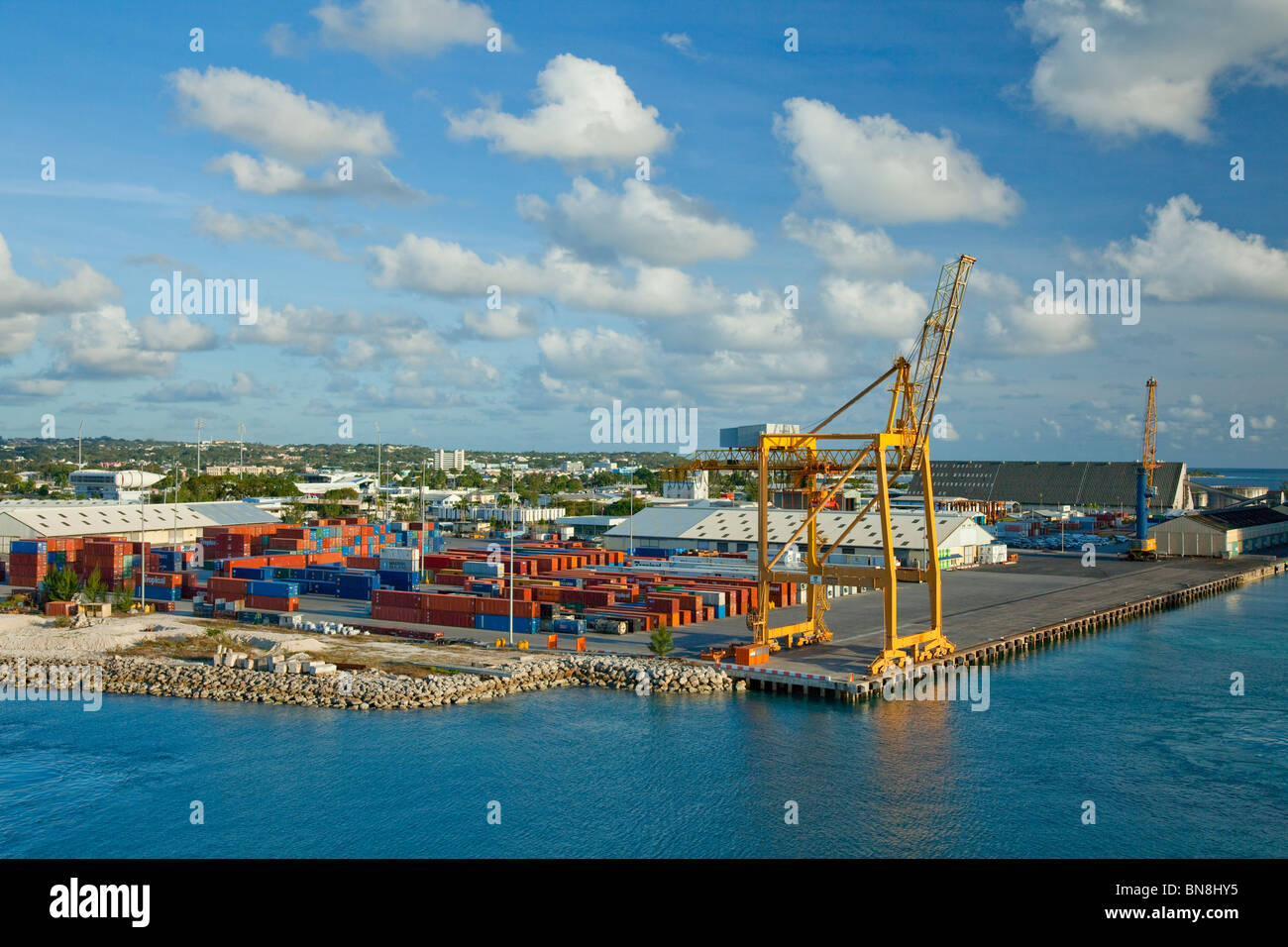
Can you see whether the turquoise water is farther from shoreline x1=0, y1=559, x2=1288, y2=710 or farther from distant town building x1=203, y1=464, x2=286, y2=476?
distant town building x1=203, y1=464, x2=286, y2=476

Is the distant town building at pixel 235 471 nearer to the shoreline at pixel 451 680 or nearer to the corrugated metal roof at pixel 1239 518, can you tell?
the shoreline at pixel 451 680

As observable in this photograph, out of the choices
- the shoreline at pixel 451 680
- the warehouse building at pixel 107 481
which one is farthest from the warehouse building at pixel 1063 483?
the warehouse building at pixel 107 481

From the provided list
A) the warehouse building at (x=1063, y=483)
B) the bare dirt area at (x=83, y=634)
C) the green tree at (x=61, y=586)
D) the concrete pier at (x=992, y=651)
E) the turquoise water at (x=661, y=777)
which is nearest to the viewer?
the turquoise water at (x=661, y=777)

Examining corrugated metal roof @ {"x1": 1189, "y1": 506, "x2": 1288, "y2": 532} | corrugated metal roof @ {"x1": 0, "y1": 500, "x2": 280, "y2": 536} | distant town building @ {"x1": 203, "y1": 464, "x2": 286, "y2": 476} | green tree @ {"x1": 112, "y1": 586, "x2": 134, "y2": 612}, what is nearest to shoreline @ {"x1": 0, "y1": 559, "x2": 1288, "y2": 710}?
green tree @ {"x1": 112, "y1": 586, "x2": 134, "y2": 612}

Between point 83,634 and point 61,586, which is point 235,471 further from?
point 83,634

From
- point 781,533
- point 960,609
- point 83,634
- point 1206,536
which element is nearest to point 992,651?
point 960,609

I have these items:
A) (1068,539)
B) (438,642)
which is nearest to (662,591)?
(438,642)
